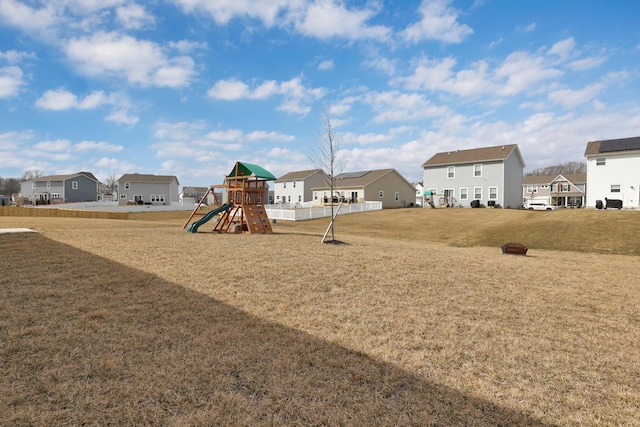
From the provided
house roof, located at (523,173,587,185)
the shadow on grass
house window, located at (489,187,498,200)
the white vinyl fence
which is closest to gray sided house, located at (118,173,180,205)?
the white vinyl fence

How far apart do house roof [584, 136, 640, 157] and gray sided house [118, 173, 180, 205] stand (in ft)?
220

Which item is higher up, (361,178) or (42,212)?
(361,178)

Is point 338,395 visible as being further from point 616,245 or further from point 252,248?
point 616,245

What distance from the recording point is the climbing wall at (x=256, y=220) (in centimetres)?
1711

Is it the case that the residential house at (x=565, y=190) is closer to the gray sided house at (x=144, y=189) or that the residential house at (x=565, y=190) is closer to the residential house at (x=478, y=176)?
the residential house at (x=478, y=176)

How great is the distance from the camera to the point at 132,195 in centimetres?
6394

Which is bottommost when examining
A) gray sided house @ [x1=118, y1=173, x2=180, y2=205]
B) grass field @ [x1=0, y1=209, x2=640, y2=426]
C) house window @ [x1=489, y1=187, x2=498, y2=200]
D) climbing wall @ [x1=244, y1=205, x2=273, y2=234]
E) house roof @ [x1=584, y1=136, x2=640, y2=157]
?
grass field @ [x1=0, y1=209, x2=640, y2=426]

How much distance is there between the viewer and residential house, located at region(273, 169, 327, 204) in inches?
2267

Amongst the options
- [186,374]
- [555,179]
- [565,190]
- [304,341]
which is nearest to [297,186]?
[555,179]

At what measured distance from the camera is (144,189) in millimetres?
64750

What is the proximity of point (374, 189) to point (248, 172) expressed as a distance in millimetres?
33157

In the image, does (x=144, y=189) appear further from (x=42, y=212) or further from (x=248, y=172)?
(x=248, y=172)

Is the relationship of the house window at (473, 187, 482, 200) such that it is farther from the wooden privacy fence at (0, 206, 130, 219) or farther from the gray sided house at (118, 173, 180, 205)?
the gray sided house at (118, 173, 180, 205)

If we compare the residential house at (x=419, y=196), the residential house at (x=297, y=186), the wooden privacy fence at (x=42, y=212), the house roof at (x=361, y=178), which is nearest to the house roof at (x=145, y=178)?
the residential house at (x=297, y=186)
